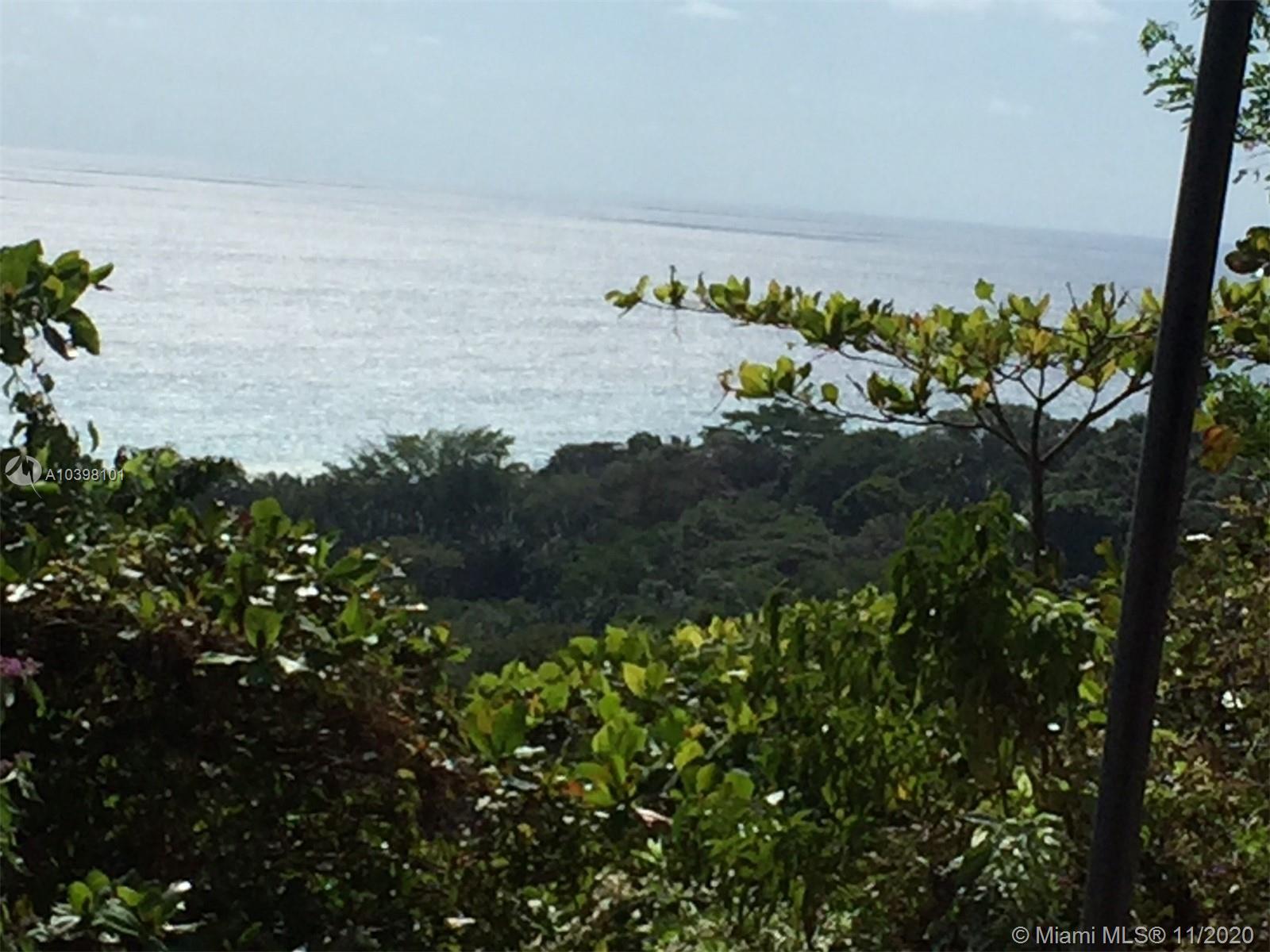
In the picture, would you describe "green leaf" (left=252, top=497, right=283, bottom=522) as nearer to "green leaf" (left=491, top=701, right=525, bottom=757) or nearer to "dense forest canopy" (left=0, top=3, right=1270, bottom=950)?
"dense forest canopy" (left=0, top=3, right=1270, bottom=950)

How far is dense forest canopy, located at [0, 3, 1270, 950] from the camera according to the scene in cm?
141

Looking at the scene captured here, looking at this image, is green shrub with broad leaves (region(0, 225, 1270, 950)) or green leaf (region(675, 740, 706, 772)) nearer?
green shrub with broad leaves (region(0, 225, 1270, 950))

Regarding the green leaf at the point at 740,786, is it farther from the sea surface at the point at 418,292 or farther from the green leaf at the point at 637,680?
the sea surface at the point at 418,292

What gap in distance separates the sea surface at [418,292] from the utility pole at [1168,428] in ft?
2.67

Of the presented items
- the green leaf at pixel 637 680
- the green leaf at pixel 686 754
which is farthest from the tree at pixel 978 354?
the green leaf at pixel 686 754

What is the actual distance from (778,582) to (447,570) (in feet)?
1.62

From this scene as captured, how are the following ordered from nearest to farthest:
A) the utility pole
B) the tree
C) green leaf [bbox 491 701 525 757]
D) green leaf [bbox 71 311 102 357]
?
the utility pole < green leaf [bbox 71 311 102 357] < green leaf [bbox 491 701 525 757] < the tree

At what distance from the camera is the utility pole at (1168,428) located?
1.00m

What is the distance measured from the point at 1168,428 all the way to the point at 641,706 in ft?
3.25

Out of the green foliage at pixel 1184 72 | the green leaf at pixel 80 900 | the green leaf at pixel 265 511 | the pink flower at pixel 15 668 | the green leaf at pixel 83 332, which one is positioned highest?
the green foliage at pixel 1184 72

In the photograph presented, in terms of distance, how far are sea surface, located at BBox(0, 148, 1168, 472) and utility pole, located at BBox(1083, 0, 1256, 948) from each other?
815mm

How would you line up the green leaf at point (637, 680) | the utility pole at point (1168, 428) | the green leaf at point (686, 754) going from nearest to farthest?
1. the utility pole at point (1168, 428)
2. the green leaf at point (686, 754)
3. the green leaf at point (637, 680)

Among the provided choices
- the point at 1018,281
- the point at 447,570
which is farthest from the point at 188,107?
the point at 1018,281

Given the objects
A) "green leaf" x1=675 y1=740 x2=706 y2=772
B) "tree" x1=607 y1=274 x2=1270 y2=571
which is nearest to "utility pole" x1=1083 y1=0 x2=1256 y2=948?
"green leaf" x1=675 y1=740 x2=706 y2=772
